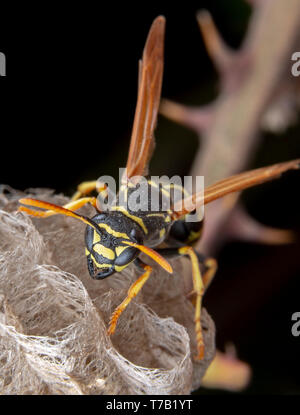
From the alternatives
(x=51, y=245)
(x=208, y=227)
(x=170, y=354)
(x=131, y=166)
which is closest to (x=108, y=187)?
(x=131, y=166)

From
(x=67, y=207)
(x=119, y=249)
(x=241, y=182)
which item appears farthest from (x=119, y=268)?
(x=241, y=182)

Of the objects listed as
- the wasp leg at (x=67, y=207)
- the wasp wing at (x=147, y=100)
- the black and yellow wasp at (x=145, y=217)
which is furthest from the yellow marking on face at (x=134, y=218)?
the wasp wing at (x=147, y=100)

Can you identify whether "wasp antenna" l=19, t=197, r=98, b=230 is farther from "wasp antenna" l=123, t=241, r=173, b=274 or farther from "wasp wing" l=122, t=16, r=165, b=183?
"wasp wing" l=122, t=16, r=165, b=183

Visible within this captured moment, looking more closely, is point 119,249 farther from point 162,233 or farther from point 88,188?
point 88,188

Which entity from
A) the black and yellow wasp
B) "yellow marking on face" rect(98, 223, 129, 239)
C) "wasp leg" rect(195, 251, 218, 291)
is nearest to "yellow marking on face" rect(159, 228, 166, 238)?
the black and yellow wasp

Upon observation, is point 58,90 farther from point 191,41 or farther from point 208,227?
point 208,227

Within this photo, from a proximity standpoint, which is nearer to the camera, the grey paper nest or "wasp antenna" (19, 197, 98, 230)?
the grey paper nest
